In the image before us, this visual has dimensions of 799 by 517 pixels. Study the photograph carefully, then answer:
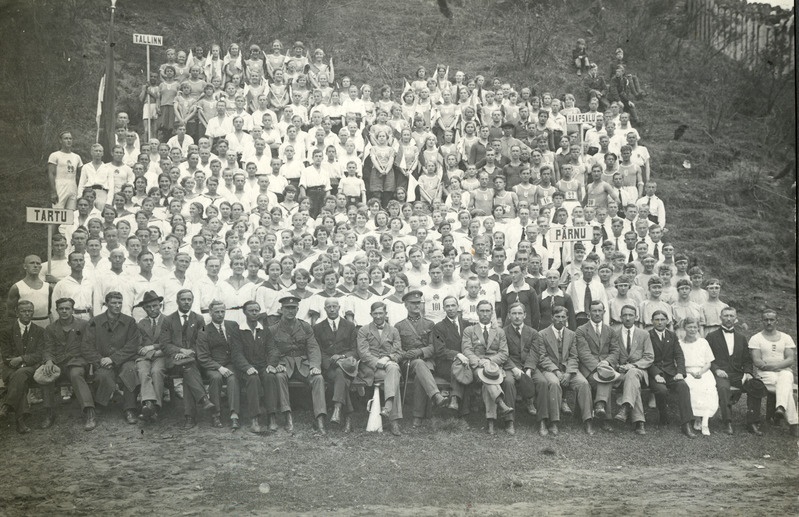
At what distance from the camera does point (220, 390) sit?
718 cm

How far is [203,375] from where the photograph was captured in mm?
7246

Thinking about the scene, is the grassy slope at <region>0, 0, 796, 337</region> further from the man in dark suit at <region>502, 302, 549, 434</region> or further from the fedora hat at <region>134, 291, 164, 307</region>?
the man in dark suit at <region>502, 302, 549, 434</region>

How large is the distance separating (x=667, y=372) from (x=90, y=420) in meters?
5.63

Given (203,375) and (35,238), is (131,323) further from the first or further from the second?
(35,238)

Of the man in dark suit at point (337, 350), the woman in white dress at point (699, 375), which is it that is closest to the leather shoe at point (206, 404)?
the man in dark suit at point (337, 350)

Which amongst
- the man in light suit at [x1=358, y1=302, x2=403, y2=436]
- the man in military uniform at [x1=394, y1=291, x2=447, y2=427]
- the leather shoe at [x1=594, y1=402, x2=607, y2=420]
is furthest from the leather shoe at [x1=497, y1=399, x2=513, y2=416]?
the man in light suit at [x1=358, y1=302, x2=403, y2=436]

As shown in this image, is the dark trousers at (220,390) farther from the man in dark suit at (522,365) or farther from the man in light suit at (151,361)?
the man in dark suit at (522,365)

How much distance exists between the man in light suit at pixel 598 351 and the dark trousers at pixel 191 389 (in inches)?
148

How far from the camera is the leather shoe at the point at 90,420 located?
6.99 m

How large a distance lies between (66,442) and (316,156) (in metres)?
4.59

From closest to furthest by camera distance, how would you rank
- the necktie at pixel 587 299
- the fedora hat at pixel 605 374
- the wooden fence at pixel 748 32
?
1. the fedora hat at pixel 605 374
2. the necktie at pixel 587 299
3. the wooden fence at pixel 748 32

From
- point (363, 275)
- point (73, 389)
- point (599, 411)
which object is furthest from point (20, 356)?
point (599, 411)

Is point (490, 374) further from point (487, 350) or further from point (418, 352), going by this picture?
point (418, 352)

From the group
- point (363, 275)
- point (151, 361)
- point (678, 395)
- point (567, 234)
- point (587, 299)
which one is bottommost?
point (678, 395)
